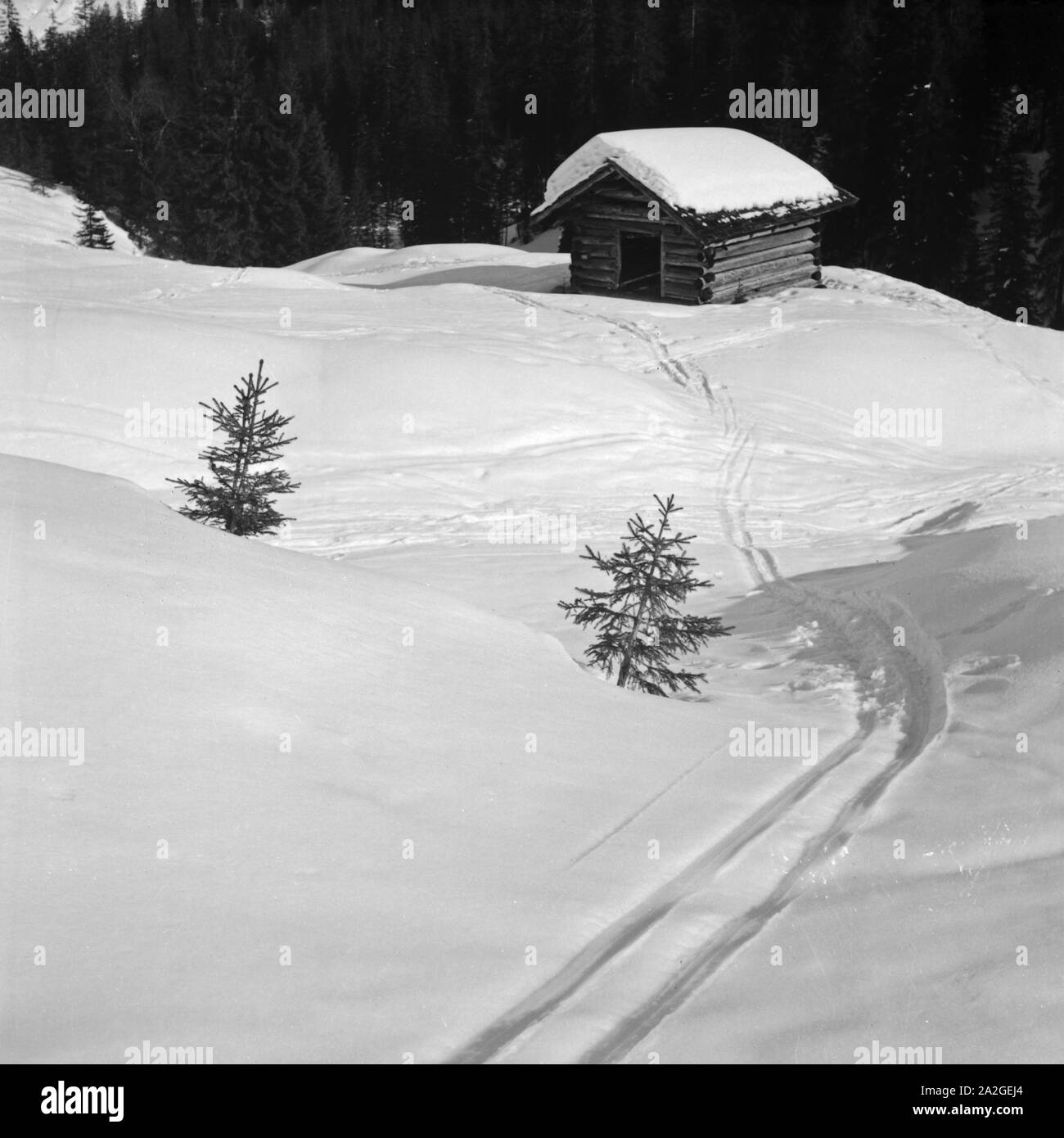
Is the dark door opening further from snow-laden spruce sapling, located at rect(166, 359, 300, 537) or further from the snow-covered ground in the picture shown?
snow-laden spruce sapling, located at rect(166, 359, 300, 537)

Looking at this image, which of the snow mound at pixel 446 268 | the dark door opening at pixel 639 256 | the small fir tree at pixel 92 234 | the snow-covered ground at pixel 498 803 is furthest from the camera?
the small fir tree at pixel 92 234

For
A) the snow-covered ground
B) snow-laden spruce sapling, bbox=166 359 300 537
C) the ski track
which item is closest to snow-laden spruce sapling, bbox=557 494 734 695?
the snow-covered ground

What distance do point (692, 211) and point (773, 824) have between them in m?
17.6

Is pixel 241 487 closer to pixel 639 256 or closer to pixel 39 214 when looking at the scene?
pixel 639 256

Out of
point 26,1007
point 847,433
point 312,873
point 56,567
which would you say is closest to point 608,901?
point 312,873

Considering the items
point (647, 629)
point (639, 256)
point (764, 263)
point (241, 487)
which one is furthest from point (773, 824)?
point (639, 256)

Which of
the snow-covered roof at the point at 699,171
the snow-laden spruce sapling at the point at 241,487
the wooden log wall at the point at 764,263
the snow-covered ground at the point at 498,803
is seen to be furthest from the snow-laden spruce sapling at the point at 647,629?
the wooden log wall at the point at 764,263

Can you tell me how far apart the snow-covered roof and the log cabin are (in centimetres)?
2

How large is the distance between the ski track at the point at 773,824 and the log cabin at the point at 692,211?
10648mm

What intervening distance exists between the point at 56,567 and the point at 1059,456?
1584 cm

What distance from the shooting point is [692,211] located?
21.9 metres

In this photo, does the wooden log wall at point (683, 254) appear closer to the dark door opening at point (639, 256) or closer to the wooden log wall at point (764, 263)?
the wooden log wall at point (764, 263)

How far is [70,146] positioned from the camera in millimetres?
59406

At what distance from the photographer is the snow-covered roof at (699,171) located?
2233 cm
